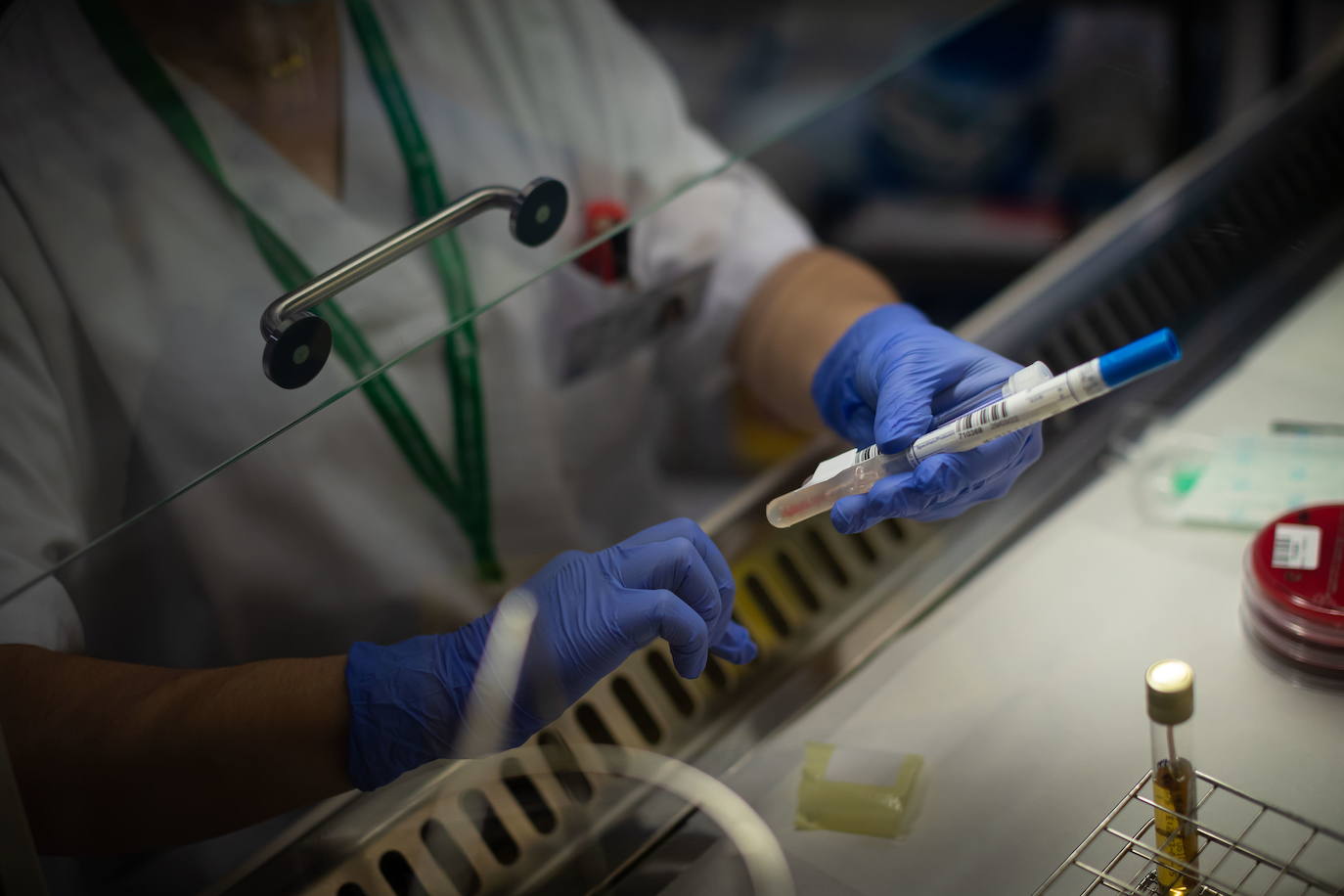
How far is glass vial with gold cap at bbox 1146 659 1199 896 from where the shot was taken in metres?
0.75

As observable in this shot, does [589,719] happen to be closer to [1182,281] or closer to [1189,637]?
[1189,637]

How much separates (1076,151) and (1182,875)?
176cm

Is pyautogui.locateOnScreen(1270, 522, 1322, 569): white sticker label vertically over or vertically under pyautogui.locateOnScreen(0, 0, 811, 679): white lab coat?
under

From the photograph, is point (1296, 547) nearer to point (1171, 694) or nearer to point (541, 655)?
point (1171, 694)

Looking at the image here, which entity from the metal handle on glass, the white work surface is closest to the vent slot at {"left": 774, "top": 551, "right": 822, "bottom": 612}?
the white work surface

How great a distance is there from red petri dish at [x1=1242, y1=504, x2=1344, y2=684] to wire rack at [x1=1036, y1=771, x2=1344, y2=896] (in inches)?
7.0

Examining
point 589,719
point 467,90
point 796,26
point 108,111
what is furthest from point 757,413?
point 108,111

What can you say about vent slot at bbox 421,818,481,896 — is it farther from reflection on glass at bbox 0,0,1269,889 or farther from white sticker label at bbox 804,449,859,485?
white sticker label at bbox 804,449,859,485

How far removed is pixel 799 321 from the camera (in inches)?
52.9

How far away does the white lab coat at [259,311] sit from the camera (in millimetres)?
862

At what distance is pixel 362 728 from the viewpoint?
798 millimetres

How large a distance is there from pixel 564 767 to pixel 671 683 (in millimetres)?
180

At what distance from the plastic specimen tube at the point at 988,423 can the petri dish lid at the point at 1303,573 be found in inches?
11.3

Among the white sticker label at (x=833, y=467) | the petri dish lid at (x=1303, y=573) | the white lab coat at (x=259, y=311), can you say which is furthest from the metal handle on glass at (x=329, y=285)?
the petri dish lid at (x=1303, y=573)
